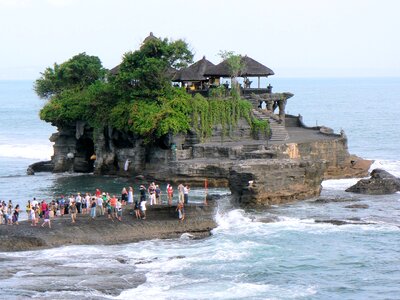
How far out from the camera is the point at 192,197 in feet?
186

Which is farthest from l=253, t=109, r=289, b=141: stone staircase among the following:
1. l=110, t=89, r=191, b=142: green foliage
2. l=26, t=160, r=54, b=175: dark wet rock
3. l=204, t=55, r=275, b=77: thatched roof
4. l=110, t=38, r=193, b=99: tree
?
l=26, t=160, r=54, b=175: dark wet rock

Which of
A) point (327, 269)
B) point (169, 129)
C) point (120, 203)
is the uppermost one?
point (169, 129)

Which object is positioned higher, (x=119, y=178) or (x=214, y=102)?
(x=214, y=102)

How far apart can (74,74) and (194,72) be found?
1088 cm

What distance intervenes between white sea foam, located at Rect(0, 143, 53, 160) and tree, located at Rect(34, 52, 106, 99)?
15.0 metres

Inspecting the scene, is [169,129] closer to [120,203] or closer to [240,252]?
[120,203]

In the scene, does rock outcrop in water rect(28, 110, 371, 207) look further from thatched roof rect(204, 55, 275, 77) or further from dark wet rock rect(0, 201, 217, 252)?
dark wet rock rect(0, 201, 217, 252)

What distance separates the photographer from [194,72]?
69312 mm

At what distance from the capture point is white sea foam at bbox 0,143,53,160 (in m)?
91.3

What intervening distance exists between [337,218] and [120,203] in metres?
12.5

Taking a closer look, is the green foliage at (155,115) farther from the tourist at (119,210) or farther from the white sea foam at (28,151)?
the white sea foam at (28,151)

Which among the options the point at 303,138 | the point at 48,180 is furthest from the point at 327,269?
the point at 48,180

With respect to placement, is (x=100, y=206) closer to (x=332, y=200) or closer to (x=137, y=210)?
(x=137, y=210)

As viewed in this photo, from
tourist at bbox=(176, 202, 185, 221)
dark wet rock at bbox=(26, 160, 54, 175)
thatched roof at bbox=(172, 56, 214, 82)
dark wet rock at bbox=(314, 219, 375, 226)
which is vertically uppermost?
thatched roof at bbox=(172, 56, 214, 82)
